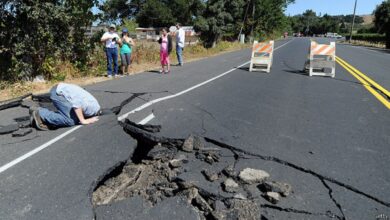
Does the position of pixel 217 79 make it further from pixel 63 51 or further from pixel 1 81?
pixel 1 81

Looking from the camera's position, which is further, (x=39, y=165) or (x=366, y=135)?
(x=366, y=135)

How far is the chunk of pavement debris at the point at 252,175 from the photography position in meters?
4.00

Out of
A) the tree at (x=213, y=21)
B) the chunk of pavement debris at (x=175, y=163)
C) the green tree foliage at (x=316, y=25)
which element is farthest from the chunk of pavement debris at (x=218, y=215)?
the green tree foliage at (x=316, y=25)

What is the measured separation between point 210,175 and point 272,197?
788 mm

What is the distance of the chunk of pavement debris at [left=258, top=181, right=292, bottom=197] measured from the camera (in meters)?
3.73

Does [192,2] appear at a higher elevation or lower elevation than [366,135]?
higher

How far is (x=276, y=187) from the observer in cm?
378

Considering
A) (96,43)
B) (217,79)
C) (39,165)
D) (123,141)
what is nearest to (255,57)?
(217,79)

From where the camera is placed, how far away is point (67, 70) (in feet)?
40.3

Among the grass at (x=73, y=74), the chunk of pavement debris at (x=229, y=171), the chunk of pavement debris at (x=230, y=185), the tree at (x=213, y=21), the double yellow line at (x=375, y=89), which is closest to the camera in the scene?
the chunk of pavement debris at (x=230, y=185)

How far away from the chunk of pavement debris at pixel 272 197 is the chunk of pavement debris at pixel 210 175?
0.62m

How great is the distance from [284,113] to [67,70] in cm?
794

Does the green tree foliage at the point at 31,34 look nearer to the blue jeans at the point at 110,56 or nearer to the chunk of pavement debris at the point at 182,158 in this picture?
the blue jeans at the point at 110,56

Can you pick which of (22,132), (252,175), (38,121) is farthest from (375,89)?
(22,132)
